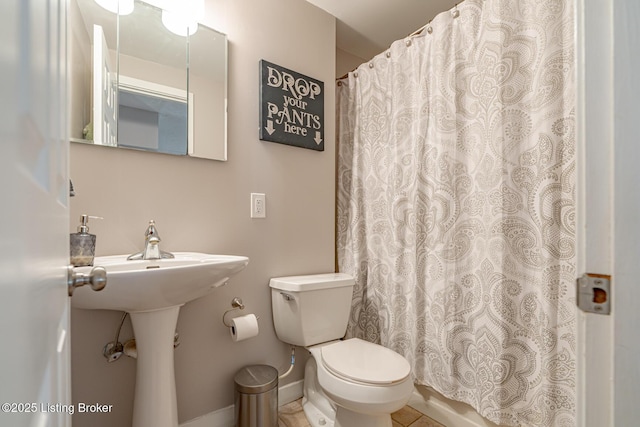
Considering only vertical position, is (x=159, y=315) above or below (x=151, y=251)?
below

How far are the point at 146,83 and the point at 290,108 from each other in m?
0.70

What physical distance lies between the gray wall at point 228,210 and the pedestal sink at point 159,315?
0.63 feet

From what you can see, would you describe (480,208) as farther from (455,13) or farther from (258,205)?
(258,205)

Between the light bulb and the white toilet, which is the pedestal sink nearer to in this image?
the white toilet

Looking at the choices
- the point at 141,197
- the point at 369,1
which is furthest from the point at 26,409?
the point at 369,1

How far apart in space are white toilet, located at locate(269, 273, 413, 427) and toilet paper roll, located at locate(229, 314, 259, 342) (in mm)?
220

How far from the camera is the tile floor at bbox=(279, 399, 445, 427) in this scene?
146 cm

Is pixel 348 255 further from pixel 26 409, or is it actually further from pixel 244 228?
pixel 26 409

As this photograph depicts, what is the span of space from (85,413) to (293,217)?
118 centimetres

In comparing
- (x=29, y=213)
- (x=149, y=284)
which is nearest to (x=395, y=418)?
(x=149, y=284)

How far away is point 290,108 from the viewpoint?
1.66 m

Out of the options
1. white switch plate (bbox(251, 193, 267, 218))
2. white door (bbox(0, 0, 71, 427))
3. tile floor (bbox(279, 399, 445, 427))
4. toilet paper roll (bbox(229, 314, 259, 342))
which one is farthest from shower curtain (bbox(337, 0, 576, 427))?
white door (bbox(0, 0, 71, 427))

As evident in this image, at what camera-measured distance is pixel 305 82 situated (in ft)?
5.65

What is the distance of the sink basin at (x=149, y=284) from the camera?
847 mm
